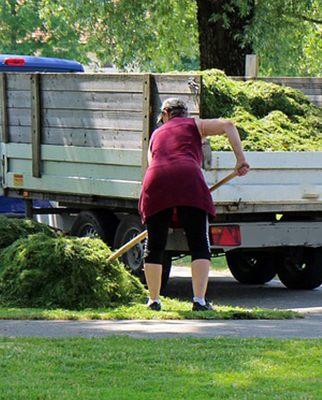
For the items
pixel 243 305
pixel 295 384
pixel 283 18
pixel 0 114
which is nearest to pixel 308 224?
pixel 243 305

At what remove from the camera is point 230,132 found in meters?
8.60

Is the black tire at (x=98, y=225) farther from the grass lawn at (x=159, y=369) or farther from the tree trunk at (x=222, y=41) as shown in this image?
the tree trunk at (x=222, y=41)

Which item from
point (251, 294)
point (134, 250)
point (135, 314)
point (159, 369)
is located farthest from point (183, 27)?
point (159, 369)

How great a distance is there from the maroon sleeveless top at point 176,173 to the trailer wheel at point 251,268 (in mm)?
3645

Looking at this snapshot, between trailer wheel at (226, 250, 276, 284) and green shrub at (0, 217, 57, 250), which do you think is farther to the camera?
trailer wheel at (226, 250, 276, 284)

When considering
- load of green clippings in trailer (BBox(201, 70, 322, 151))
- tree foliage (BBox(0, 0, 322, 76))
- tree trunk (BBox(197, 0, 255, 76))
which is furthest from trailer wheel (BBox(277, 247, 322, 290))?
tree foliage (BBox(0, 0, 322, 76))

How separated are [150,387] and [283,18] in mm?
13225

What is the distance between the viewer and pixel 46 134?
11.9 metres

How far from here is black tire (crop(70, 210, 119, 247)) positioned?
1151 centimetres

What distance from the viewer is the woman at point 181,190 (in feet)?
28.3

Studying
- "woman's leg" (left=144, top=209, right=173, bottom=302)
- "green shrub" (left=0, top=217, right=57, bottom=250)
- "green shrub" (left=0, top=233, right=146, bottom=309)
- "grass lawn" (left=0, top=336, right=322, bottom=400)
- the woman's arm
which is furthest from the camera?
"green shrub" (left=0, top=217, right=57, bottom=250)

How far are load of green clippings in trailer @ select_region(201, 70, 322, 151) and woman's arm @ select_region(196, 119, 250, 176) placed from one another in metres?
1.41

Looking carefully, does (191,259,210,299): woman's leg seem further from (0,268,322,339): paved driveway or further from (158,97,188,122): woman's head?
(158,97,188,122): woman's head

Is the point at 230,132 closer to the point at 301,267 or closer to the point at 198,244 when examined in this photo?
the point at 198,244
